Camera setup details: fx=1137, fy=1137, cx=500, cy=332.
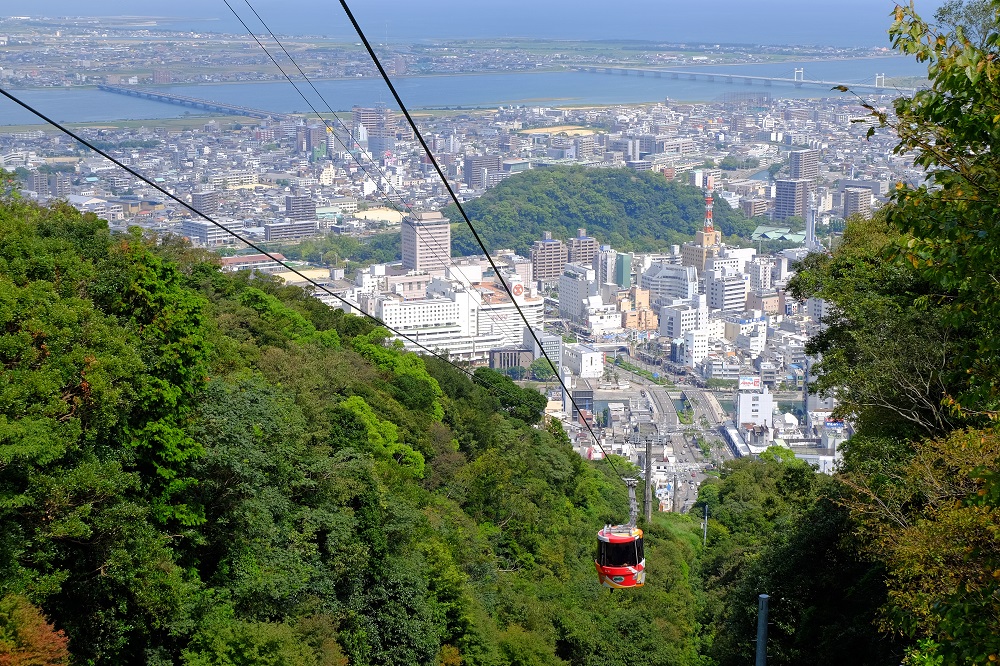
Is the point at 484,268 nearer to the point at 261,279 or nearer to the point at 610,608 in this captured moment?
the point at 261,279

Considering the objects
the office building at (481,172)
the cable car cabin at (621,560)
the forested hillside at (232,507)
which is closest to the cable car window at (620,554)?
the cable car cabin at (621,560)

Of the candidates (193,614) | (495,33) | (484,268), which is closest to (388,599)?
(193,614)

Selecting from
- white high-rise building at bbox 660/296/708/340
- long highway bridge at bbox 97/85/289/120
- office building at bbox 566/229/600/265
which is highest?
long highway bridge at bbox 97/85/289/120

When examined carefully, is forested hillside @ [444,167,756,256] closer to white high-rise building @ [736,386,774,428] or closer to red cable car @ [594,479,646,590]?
white high-rise building @ [736,386,774,428]

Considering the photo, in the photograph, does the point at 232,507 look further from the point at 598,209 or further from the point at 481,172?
the point at 481,172

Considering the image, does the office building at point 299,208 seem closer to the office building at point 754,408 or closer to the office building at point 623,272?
the office building at point 623,272

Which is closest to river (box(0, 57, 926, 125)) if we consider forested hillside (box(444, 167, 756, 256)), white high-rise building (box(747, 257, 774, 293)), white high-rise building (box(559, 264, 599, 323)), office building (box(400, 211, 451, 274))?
forested hillside (box(444, 167, 756, 256))
